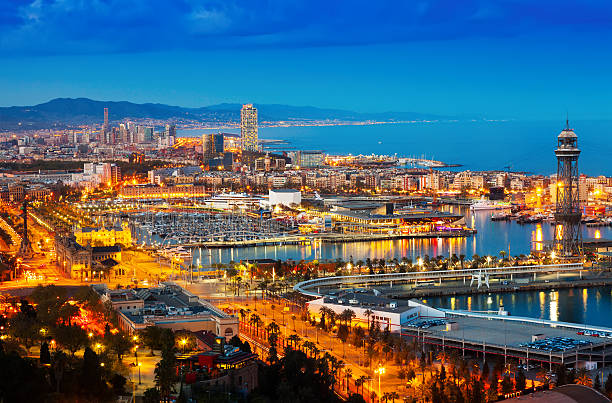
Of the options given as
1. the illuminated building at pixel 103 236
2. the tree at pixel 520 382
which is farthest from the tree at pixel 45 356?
the illuminated building at pixel 103 236

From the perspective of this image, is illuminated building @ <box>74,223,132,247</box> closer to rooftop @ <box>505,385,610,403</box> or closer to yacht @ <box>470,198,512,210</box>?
yacht @ <box>470,198,512,210</box>

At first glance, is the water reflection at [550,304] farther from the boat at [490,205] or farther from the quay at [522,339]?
the boat at [490,205]

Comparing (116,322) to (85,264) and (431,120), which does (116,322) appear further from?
(431,120)

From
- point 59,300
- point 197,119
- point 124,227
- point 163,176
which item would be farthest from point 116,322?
point 197,119

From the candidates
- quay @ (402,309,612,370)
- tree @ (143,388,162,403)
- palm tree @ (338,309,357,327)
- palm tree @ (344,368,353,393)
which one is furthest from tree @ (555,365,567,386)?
tree @ (143,388,162,403)

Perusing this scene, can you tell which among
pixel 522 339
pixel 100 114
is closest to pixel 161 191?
pixel 522 339
